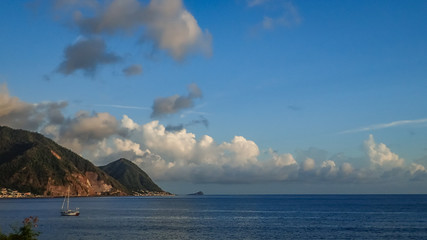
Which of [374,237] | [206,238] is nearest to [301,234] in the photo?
[374,237]

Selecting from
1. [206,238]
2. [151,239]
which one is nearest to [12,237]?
[151,239]

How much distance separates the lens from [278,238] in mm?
108688

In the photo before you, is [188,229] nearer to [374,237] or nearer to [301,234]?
[301,234]

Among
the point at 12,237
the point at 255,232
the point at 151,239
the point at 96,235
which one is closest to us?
the point at 12,237

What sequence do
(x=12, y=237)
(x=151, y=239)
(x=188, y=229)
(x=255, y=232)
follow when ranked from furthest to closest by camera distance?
(x=188, y=229)
(x=255, y=232)
(x=151, y=239)
(x=12, y=237)

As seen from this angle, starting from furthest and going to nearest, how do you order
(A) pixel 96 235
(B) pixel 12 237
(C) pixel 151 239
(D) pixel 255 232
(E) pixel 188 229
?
(E) pixel 188 229 < (D) pixel 255 232 < (A) pixel 96 235 < (C) pixel 151 239 < (B) pixel 12 237

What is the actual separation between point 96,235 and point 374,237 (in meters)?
73.3

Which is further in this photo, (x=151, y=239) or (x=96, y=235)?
(x=96, y=235)

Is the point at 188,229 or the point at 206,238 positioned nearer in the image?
the point at 206,238

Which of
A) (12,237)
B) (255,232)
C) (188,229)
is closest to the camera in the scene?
(12,237)

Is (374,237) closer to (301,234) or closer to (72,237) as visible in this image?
(301,234)

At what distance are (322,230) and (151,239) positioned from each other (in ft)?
169

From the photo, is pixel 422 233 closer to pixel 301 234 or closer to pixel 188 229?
pixel 301 234

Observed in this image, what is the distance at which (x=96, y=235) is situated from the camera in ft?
372
